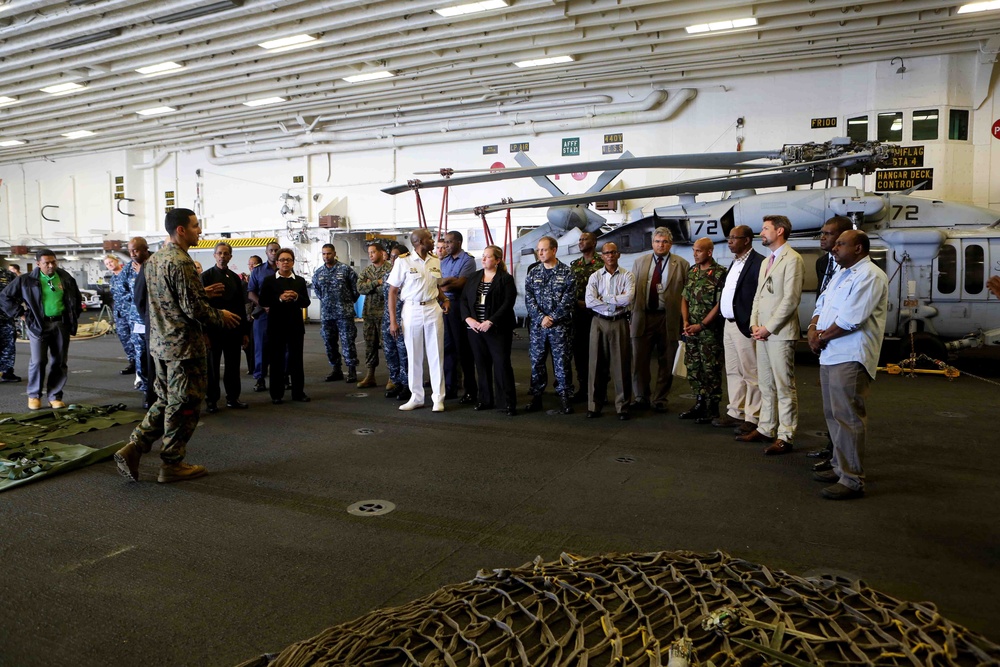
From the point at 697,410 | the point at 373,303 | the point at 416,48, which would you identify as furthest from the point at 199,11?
the point at 697,410

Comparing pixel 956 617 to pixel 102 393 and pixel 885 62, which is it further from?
pixel 885 62

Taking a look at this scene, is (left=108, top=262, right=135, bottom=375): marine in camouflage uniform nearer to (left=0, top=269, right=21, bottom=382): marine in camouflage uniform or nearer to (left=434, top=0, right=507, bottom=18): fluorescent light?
(left=0, top=269, right=21, bottom=382): marine in camouflage uniform

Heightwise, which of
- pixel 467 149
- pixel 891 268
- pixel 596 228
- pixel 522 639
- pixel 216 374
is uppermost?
pixel 467 149

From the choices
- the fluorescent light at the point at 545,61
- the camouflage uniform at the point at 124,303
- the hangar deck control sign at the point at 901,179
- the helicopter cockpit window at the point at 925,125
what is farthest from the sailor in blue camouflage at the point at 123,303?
the helicopter cockpit window at the point at 925,125

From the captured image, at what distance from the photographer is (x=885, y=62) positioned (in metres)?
11.7

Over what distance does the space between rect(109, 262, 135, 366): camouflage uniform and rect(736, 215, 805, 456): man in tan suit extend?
6669 millimetres

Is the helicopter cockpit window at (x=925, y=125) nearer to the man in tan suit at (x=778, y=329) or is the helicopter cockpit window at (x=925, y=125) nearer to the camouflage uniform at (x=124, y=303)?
the man in tan suit at (x=778, y=329)

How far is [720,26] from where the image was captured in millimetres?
10664

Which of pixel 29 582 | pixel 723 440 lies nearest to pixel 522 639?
pixel 29 582

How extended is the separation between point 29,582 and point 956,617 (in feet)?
12.5

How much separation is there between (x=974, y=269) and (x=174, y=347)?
29.0 ft

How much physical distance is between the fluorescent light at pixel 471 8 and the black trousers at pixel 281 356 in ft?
21.2

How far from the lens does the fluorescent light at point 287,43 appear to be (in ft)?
38.4

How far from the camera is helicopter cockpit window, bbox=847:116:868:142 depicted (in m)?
11.9
